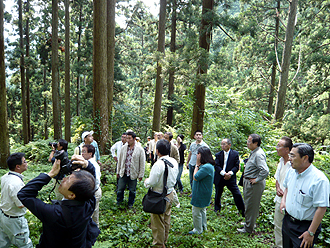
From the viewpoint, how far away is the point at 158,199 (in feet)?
13.3

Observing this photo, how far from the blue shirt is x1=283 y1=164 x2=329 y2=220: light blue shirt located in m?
1.60

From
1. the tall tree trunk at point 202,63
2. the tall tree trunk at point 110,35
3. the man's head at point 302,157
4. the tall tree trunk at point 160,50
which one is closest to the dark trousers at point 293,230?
the man's head at point 302,157

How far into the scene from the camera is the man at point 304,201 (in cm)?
280

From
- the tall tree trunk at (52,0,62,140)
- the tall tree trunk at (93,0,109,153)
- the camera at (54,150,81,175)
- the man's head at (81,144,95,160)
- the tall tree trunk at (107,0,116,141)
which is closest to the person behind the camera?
the camera at (54,150,81,175)

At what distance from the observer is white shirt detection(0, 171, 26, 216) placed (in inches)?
136

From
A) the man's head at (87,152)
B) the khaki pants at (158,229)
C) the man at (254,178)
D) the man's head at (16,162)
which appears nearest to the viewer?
the man's head at (16,162)

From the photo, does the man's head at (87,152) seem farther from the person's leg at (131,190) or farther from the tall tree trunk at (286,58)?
the tall tree trunk at (286,58)

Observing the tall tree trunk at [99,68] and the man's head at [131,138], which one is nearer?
the man's head at [131,138]

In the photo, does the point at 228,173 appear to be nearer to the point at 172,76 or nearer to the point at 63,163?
the point at 63,163

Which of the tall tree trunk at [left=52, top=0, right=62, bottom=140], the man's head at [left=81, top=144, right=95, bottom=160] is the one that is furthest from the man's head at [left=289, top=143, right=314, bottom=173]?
the tall tree trunk at [left=52, top=0, right=62, bottom=140]

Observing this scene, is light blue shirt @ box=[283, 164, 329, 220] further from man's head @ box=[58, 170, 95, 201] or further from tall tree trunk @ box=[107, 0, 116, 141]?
tall tree trunk @ box=[107, 0, 116, 141]

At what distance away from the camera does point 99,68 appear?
933cm

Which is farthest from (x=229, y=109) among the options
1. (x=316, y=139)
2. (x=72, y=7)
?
(x=72, y=7)

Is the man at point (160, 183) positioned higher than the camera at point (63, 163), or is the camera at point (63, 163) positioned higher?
the camera at point (63, 163)
